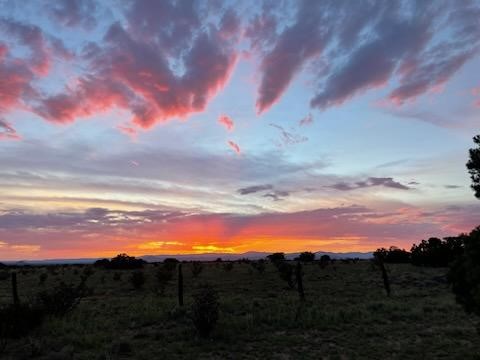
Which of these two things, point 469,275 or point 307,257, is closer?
point 469,275

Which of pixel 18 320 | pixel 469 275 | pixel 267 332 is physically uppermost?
pixel 469 275

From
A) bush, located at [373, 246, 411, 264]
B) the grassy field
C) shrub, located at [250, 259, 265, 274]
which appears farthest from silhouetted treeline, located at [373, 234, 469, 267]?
the grassy field

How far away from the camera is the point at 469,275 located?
32.4 feet

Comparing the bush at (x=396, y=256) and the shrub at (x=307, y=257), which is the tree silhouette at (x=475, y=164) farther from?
the shrub at (x=307, y=257)

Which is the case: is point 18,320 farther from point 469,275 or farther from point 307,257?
point 307,257

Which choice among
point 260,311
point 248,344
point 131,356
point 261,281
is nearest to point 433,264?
point 261,281

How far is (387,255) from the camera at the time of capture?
68625 mm

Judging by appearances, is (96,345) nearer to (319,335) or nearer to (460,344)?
(319,335)

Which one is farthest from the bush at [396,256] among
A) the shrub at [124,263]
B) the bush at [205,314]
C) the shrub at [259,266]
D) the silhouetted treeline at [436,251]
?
the bush at [205,314]

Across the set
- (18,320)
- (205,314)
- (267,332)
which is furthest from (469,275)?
(18,320)

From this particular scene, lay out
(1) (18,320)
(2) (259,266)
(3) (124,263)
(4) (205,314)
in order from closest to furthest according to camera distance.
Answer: (4) (205,314) < (1) (18,320) < (2) (259,266) < (3) (124,263)

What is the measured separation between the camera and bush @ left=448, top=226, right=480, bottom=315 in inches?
380

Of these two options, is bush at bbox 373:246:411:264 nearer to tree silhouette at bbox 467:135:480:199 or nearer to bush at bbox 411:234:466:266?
bush at bbox 411:234:466:266

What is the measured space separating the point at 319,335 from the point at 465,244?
7386mm
